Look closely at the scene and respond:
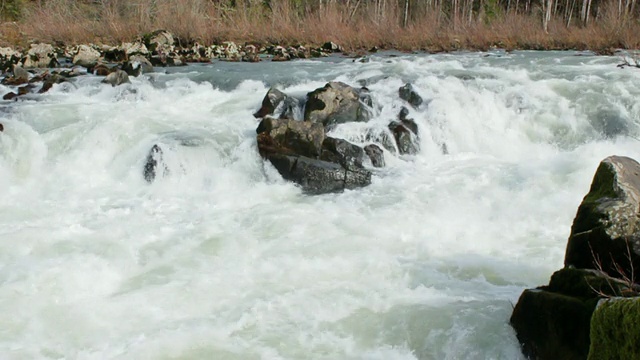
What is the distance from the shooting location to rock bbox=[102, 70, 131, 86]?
33.9ft

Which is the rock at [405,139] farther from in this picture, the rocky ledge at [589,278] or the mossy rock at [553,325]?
the mossy rock at [553,325]

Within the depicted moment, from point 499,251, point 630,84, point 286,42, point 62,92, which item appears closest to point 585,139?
point 630,84

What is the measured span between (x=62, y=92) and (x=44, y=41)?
28.4 feet

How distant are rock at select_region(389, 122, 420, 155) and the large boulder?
0.79 meters

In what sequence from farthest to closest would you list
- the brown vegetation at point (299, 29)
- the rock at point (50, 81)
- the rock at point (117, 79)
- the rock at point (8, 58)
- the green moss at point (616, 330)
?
1. the brown vegetation at point (299, 29)
2. the rock at point (8, 58)
3. the rock at point (117, 79)
4. the rock at point (50, 81)
5. the green moss at point (616, 330)

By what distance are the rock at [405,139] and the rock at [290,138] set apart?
1.28 metres

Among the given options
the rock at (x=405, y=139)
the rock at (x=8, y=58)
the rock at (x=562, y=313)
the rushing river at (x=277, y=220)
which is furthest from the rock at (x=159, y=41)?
the rock at (x=562, y=313)

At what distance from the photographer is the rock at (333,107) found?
874 centimetres

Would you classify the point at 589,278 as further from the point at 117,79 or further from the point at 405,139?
the point at 117,79

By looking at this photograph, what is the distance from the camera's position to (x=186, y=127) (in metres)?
8.51

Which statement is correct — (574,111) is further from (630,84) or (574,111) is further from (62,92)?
(62,92)

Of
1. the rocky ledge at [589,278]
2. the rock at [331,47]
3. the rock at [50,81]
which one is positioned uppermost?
the rock at [50,81]

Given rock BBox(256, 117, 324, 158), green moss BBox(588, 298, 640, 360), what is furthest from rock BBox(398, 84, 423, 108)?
green moss BBox(588, 298, 640, 360)

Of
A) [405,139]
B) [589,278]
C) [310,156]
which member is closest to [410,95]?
[405,139]
